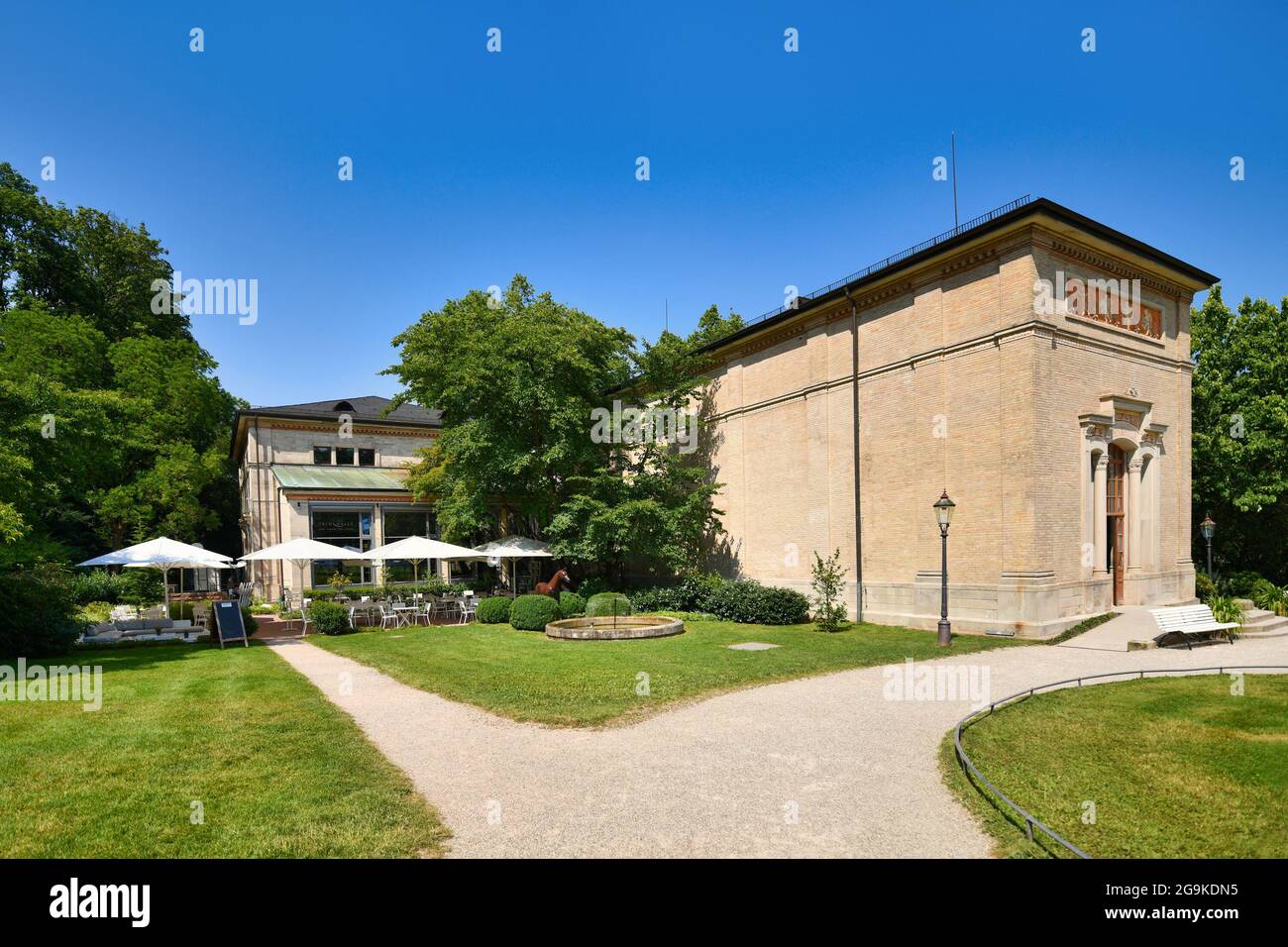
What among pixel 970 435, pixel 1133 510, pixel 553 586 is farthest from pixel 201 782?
pixel 1133 510

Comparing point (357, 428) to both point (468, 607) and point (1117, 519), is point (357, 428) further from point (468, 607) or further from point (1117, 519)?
point (1117, 519)

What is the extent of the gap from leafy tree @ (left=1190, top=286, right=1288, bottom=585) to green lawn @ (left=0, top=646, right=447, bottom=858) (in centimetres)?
3098

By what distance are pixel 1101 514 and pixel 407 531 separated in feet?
104

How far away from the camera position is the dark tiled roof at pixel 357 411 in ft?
122

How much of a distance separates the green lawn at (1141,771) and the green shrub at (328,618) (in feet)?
58.8

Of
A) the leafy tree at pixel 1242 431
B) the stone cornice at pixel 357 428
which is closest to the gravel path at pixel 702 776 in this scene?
the leafy tree at pixel 1242 431

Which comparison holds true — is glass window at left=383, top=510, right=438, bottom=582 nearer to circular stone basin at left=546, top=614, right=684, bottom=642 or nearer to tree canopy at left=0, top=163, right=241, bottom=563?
tree canopy at left=0, top=163, right=241, bottom=563

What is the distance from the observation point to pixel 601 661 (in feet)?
46.6

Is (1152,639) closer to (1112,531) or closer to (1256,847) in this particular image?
(1112,531)

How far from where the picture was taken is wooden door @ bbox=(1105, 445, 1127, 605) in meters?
20.1

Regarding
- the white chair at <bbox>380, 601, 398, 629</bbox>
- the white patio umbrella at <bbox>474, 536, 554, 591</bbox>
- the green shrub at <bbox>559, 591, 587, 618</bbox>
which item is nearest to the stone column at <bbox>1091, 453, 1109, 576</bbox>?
the green shrub at <bbox>559, 591, 587, 618</bbox>

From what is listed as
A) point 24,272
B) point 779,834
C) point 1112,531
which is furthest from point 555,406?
point 24,272

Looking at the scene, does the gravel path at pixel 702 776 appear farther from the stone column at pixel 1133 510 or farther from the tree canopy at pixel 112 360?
the tree canopy at pixel 112 360

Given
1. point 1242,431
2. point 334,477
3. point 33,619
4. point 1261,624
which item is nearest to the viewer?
point 33,619
